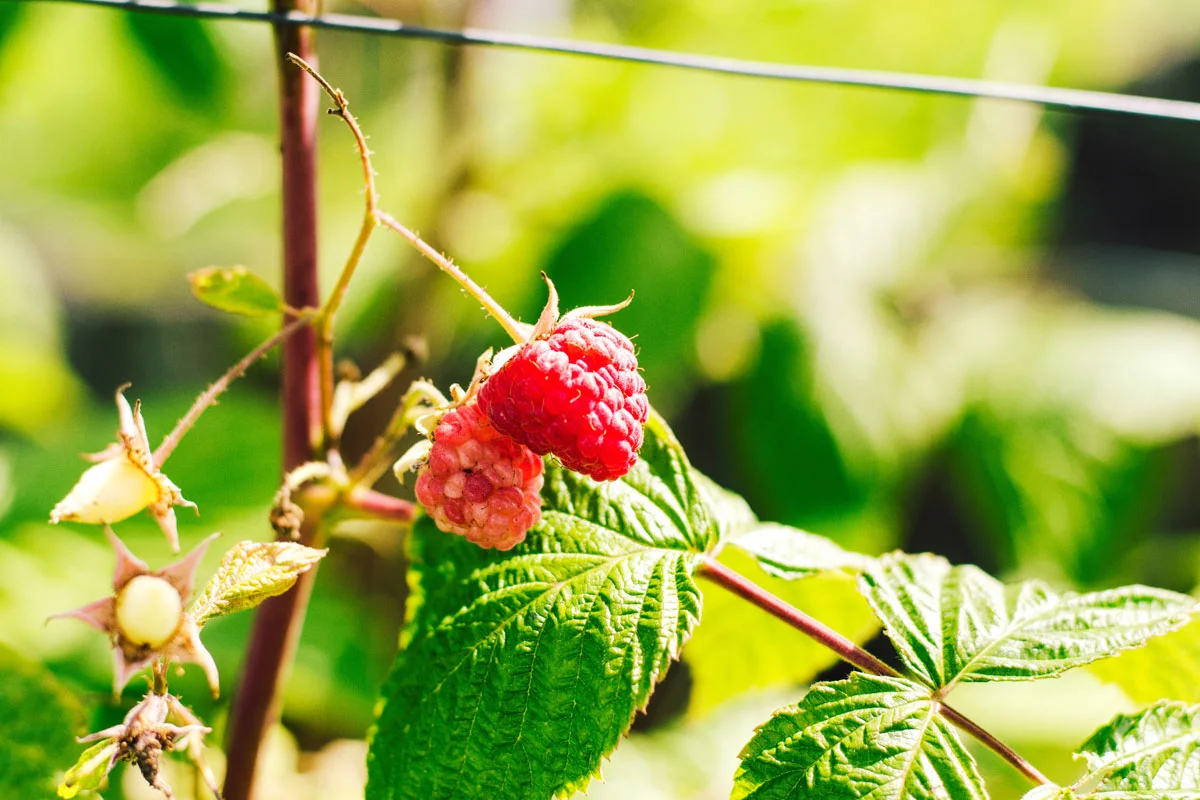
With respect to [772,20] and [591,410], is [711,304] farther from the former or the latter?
[591,410]

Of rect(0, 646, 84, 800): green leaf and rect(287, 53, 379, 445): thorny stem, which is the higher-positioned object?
rect(287, 53, 379, 445): thorny stem

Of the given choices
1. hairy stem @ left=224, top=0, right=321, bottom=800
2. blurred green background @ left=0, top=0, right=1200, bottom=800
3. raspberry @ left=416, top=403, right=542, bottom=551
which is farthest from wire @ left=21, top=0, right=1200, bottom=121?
blurred green background @ left=0, top=0, right=1200, bottom=800

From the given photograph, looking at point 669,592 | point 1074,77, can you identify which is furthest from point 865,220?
point 669,592

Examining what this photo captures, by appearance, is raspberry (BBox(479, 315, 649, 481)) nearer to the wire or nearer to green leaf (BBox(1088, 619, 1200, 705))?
the wire

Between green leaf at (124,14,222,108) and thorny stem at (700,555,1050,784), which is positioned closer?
thorny stem at (700,555,1050,784)

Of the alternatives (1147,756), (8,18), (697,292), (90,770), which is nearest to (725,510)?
(1147,756)
